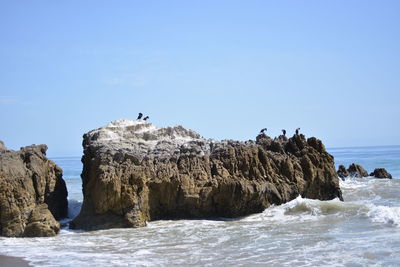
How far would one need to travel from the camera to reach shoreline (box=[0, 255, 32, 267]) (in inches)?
416

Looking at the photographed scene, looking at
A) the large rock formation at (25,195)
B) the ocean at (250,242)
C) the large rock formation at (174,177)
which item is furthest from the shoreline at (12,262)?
the large rock formation at (174,177)

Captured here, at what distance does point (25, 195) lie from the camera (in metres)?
13.9

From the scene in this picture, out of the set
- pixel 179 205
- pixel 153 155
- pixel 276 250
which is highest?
pixel 153 155

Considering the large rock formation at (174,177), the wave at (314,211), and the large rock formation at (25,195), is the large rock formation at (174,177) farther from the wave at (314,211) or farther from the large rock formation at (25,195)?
the large rock formation at (25,195)

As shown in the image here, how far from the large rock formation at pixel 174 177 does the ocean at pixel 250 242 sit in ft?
1.51

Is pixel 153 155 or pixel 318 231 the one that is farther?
pixel 153 155

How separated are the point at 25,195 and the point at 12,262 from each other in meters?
3.32

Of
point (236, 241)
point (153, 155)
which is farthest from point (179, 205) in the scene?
point (236, 241)

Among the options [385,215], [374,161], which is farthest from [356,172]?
[374,161]

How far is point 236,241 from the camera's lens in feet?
40.8

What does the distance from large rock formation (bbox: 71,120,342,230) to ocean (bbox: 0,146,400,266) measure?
460 millimetres

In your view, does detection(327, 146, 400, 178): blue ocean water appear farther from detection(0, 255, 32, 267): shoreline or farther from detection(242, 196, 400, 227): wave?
detection(0, 255, 32, 267): shoreline

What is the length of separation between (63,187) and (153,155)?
10.6 feet

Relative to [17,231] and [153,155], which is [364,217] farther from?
[17,231]
